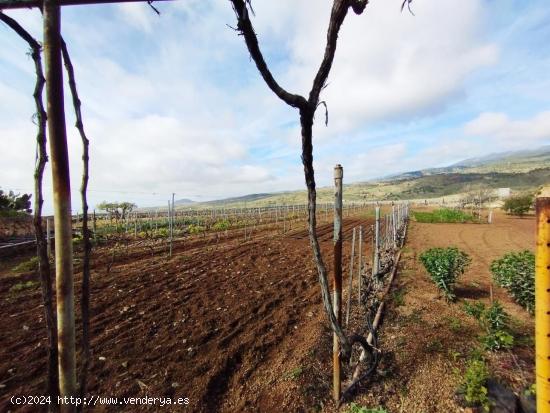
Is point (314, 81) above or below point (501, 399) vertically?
above

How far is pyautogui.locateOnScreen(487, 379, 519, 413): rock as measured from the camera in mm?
2715

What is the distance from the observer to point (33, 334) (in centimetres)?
491

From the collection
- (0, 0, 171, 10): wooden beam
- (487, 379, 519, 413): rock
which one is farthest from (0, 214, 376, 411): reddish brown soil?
(0, 0, 171, 10): wooden beam

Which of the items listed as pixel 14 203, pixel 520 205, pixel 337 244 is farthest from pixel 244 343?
pixel 520 205

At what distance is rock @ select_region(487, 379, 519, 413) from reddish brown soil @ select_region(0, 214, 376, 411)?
157cm

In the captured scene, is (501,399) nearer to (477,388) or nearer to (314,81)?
(477,388)

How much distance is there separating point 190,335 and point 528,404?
13.7 feet

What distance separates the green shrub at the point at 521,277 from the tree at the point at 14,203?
2225cm

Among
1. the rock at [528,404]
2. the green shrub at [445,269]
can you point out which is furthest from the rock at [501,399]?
the green shrub at [445,269]

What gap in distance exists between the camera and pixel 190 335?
188 inches

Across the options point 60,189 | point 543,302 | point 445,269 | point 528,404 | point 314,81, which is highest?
point 314,81

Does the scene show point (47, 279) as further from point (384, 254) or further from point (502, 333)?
point (384, 254)

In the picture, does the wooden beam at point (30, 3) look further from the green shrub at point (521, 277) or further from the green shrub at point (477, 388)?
the green shrub at point (521, 277)

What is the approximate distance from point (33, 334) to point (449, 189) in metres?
133
